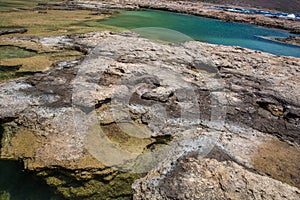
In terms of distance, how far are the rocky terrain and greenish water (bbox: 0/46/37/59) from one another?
1845 millimetres

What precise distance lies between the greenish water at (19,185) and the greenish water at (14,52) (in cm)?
521

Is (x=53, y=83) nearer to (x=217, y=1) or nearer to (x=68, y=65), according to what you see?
(x=68, y=65)

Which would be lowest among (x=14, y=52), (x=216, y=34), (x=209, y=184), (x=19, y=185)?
(x=19, y=185)

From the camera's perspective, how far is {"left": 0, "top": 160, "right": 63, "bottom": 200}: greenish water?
163 inches

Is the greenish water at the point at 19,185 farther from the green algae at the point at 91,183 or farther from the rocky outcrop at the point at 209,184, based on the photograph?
the rocky outcrop at the point at 209,184

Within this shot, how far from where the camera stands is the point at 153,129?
5328 mm

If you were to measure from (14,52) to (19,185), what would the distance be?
627 centimetres

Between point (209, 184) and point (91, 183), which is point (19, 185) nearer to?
point (91, 183)

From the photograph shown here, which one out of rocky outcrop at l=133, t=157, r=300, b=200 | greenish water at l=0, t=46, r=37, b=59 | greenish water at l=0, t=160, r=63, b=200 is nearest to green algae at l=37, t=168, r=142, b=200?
greenish water at l=0, t=160, r=63, b=200

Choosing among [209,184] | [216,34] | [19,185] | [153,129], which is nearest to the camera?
[209,184]

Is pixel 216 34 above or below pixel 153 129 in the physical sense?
below

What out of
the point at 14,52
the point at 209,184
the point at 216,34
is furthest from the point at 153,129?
the point at 216,34

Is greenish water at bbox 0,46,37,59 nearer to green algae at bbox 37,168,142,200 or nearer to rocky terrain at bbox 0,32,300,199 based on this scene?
rocky terrain at bbox 0,32,300,199

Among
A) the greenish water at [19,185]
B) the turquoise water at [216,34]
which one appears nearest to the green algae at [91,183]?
the greenish water at [19,185]
